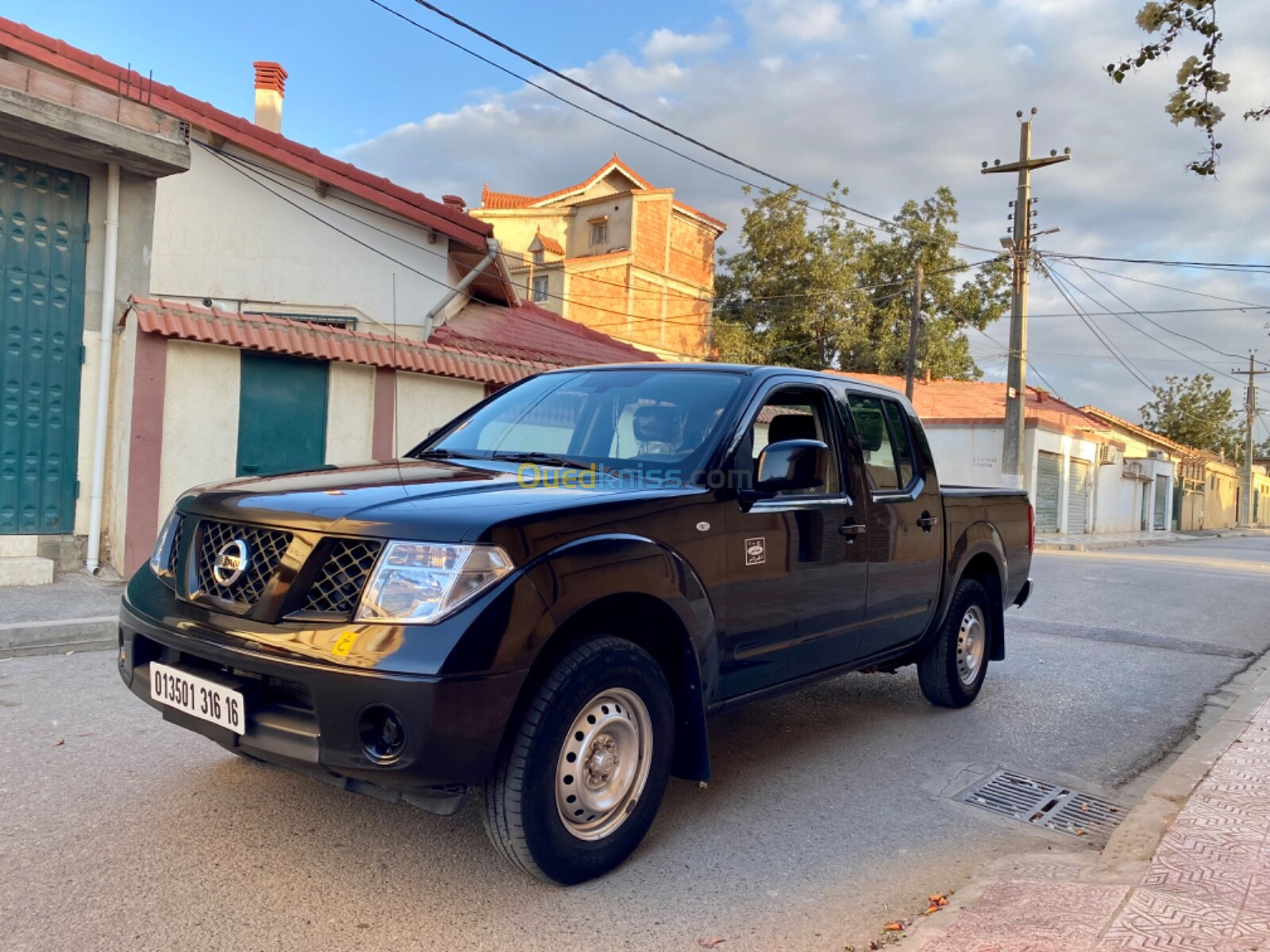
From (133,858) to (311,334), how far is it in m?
7.70

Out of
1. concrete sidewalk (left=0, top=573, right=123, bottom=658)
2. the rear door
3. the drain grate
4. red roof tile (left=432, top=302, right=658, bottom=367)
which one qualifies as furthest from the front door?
red roof tile (left=432, top=302, right=658, bottom=367)

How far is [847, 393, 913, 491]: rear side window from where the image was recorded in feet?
15.5

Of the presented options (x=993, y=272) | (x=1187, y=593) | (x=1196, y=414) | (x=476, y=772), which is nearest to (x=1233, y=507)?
(x=1196, y=414)

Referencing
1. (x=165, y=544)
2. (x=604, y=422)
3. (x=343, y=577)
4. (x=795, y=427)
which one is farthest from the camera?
(x=795, y=427)

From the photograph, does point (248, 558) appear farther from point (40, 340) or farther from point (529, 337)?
point (529, 337)

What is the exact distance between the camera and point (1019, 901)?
3039mm

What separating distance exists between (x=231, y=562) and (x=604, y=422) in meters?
1.66

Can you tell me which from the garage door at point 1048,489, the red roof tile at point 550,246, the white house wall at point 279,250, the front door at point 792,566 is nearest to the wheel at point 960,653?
the front door at point 792,566

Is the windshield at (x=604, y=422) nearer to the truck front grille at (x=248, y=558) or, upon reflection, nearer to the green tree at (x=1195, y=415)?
the truck front grille at (x=248, y=558)

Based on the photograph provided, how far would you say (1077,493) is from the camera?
3291 cm

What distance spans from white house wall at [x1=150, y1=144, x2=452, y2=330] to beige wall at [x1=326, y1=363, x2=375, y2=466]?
1.24 meters

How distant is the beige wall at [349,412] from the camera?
10562 mm

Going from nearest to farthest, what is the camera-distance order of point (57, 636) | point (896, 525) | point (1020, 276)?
point (896, 525) < point (57, 636) < point (1020, 276)

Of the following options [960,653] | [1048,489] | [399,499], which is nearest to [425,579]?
[399,499]
